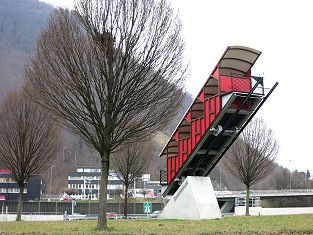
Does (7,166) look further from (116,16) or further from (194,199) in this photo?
(116,16)

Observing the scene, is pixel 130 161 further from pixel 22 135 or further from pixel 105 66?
pixel 105 66

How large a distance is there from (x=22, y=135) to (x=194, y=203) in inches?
525

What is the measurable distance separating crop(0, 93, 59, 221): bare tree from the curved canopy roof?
12759 millimetres

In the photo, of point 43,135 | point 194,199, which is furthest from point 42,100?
point 43,135

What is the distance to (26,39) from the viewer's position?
199500 millimetres

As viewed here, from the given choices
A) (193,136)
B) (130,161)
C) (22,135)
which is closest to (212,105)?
(193,136)

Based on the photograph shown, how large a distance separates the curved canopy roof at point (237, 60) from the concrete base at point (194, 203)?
7.05m

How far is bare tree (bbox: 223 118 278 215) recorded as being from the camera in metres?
38.1

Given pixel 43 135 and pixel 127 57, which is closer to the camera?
pixel 127 57

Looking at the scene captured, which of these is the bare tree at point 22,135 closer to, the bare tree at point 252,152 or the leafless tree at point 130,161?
the leafless tree at point 130,161

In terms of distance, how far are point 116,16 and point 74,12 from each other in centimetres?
177

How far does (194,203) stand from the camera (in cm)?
2453

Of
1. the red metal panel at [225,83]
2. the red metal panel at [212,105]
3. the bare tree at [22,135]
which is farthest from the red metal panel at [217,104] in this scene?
the bare tree at [22,135]

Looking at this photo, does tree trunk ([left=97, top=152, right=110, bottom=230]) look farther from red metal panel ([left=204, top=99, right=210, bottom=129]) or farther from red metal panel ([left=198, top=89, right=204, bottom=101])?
red metal panel ([left=198, top=89, right=204, bottom=101])
